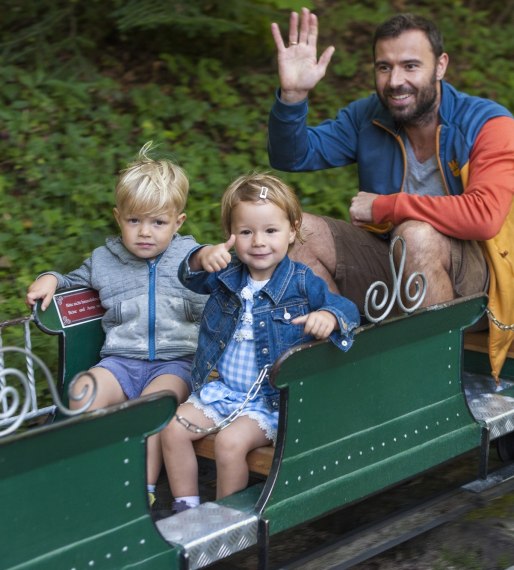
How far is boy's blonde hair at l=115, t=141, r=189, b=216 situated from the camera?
4.06 meters

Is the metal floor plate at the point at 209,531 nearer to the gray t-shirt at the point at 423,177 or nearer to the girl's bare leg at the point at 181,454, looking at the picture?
the girl's bare leg at the point at 181,454

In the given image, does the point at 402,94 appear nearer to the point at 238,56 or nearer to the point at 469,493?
the point at 469,493

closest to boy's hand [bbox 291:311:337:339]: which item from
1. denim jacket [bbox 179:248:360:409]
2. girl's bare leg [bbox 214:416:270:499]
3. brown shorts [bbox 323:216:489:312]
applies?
denim jacket [bbox 179:248:360:409]

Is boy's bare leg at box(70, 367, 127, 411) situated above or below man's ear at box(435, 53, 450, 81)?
below

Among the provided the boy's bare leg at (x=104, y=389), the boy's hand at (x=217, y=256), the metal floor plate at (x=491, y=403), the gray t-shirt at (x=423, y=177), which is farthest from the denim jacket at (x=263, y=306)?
the gray t-shirt at (x=423, y=177)

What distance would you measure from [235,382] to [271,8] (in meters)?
4.25

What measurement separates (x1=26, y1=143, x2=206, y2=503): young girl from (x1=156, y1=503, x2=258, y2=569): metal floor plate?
2.14ft

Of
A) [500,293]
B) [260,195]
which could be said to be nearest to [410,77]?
[500,293]

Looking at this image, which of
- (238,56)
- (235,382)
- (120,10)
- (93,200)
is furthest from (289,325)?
(238,56)

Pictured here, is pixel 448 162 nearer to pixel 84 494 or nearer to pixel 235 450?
pixel 235 450

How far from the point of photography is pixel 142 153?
430 centimetres

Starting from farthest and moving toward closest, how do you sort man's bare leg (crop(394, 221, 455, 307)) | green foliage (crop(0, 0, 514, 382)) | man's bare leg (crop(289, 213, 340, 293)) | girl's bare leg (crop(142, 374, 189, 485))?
green foliage (crop(0, 0, 514, 382)) → man's bare leg (crop(289, 213, 340, 293)) → man's bare leg (crop(394, 221, 455, 307)) → girl's bare leg (crop(142, 374, 189, 485))

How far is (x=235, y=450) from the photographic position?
3.64 metres

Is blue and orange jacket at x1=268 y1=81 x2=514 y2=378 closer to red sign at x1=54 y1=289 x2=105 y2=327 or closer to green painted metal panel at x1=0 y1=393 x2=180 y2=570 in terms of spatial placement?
red sign at x1=54 y1=289 x2=105 y2=327
